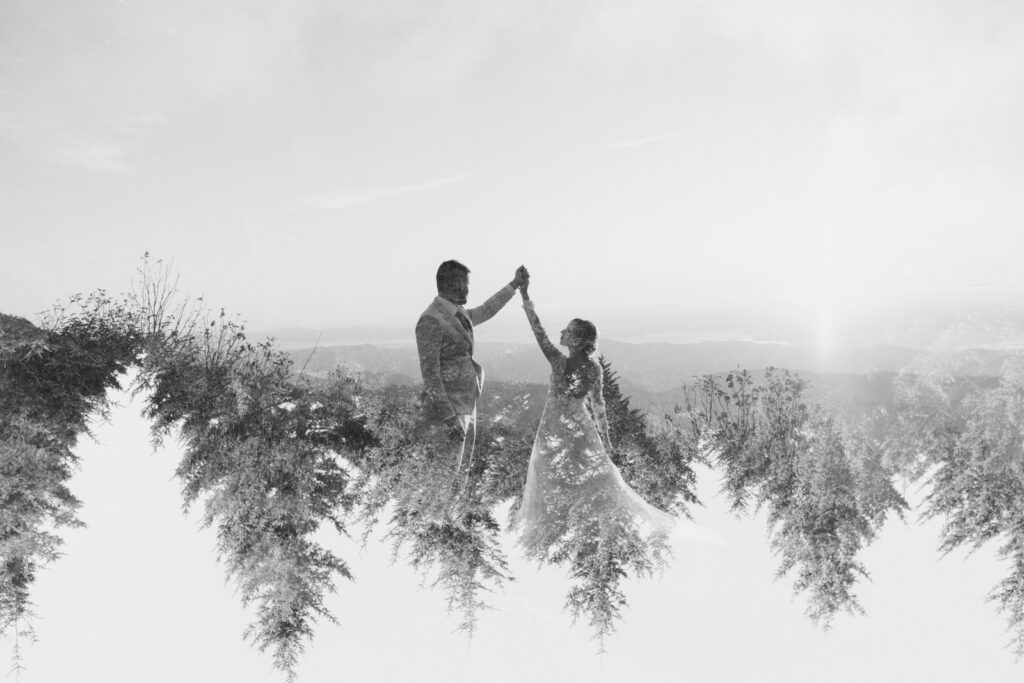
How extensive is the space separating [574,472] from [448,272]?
311 cm

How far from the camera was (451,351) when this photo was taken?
17.3ft

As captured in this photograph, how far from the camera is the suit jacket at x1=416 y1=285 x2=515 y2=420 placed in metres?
5.12

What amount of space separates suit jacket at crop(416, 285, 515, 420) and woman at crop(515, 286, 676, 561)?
0.50m

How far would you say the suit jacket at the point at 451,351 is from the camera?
16.8ft

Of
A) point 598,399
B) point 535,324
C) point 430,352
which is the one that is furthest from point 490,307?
point 598,399

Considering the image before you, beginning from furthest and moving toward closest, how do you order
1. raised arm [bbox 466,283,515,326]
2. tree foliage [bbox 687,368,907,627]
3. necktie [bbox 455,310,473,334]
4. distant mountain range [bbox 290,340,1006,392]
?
distant mountain range [bbox 290,340,1006,392] → tree foliage [bbox 687,368,907,627] → raised arm [bbox 466,283,515,326] → necktie [bbox 455,310,473,334]

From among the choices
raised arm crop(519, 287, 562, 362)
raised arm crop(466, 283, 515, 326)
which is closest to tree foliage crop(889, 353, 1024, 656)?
raised arm crop(519, 287, 562, 362)

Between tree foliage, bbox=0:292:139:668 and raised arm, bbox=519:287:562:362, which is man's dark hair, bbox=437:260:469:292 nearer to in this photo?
raised arm, bbox=519:287:562:362

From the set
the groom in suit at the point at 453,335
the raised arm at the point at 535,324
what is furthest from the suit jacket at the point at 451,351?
the raised arm at the point at 535,324

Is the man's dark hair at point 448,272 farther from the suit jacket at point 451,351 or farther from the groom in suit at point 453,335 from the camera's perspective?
the suit jacket at point 451,351

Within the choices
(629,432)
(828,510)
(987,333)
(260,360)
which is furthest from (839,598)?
(260,360)

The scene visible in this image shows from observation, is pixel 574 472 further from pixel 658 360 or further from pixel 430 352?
pixel 658 360

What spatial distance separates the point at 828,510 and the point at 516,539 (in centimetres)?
447

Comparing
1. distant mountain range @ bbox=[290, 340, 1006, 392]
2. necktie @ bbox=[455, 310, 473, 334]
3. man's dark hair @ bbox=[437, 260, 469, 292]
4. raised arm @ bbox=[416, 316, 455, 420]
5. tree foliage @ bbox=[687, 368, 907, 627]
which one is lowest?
tree foliage @ bbox=[687, 368, 907, 627]
